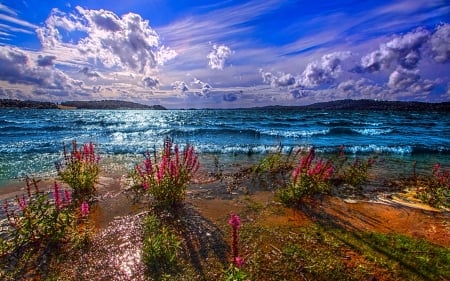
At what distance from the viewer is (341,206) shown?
7.46 metres

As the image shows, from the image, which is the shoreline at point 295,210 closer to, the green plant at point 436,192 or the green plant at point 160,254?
the green plant at point 436,192

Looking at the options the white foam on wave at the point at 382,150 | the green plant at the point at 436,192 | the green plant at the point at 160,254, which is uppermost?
the green plant at the point at 160,254

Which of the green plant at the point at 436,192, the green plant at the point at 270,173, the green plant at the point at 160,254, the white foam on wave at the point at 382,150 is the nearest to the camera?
the green plant at the point at 160,254

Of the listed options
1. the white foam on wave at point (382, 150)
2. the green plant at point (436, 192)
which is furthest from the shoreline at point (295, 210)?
the white foam on wave at point (382, 150)

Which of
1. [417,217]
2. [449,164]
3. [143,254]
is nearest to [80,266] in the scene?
[143,254]

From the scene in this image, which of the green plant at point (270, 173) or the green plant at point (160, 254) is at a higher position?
the green plant at point (160, 254)

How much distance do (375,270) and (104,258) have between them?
4.25 meters

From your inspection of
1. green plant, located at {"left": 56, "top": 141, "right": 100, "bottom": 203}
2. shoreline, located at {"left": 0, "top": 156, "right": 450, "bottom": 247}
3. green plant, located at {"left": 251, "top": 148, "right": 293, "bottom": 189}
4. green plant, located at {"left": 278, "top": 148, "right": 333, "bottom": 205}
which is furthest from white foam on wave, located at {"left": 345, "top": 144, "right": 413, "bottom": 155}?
green plant, located at {"left": 56, "top": 141, "right": 100, "bottom": 203}

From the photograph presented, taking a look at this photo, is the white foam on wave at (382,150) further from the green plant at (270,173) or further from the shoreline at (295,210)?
the shoreline at (295,210)

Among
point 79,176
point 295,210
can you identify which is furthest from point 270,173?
point 79,176

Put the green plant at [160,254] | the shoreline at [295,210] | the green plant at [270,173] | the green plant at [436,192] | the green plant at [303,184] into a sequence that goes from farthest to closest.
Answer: the green plant at [270,173] < the green plant at [436,192] < the green plant at [303,184] < the shoreline at [295,210] < the green plant at [160,254]

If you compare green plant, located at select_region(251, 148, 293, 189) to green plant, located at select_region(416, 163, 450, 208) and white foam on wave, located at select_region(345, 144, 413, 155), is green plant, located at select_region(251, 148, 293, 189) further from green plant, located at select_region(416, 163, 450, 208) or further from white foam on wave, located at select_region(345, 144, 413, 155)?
white foam on wave, located at select_region(345, 144, 413, 155)

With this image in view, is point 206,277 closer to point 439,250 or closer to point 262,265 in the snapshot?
point 262,265

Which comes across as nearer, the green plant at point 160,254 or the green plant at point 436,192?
the green plant at point 160,254
